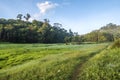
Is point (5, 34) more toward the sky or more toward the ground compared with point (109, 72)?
more toward the sky

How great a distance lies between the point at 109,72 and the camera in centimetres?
3231

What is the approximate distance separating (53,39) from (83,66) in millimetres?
139534

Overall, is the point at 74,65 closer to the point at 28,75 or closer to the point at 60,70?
the point at 60,70

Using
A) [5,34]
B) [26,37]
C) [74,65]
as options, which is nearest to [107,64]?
[74,65]

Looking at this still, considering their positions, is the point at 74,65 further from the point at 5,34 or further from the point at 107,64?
the point at 5,34

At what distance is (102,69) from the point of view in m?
33.9

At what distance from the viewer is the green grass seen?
31.4 metres

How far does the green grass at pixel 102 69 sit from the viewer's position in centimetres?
3145

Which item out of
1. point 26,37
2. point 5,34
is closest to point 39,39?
point 26,37

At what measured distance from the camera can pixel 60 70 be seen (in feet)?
117

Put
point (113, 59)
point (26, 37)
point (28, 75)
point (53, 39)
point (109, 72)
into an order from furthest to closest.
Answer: point (53, 39)
point (26, 37)
point (113, 59)
point (28, 75)
point (109, 72)

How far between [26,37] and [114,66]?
435ft

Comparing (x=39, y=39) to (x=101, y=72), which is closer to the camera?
(x=101, y=72)

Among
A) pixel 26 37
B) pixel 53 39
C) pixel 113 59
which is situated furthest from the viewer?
pixel 53 39
